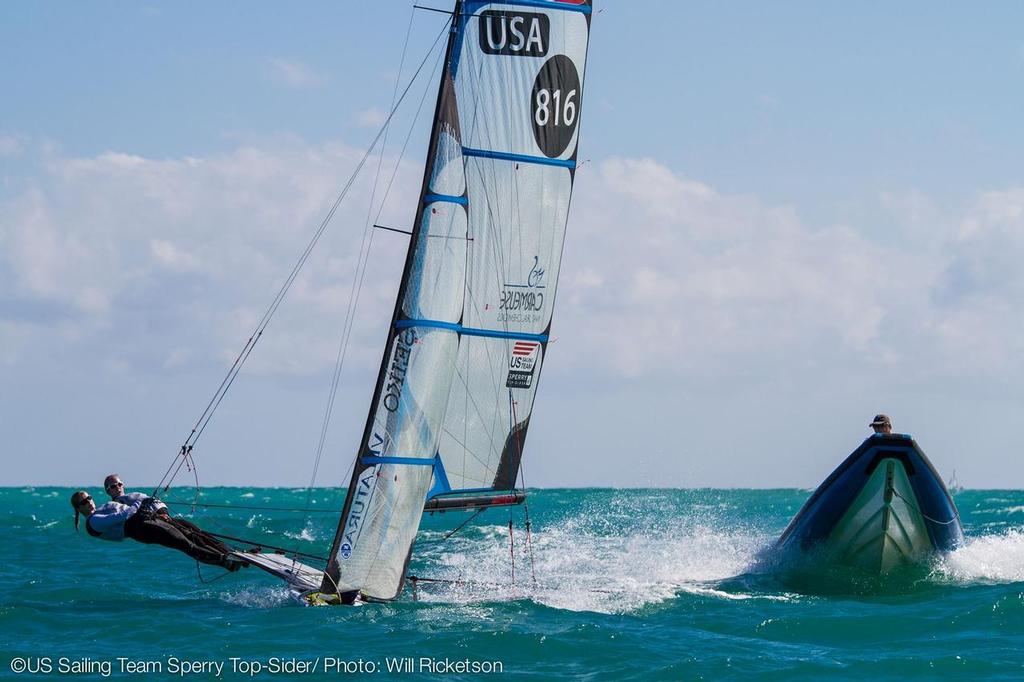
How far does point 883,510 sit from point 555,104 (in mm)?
7652

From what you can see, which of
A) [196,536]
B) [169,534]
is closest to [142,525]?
[169,534]

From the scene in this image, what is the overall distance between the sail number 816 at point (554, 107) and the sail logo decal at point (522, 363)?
330 cm

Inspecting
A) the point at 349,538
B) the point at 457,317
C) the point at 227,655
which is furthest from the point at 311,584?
the point at 457,317

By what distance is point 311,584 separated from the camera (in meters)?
16.7

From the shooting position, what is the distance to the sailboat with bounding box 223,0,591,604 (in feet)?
53.6

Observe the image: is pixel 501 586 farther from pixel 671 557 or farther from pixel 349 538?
pixel 671 557

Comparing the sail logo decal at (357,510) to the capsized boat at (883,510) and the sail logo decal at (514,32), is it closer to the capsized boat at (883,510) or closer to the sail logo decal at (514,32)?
the sail logo decal at (514,32)

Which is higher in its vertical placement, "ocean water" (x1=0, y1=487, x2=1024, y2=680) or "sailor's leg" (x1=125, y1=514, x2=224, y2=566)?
"sailor's leg" (x1=125, y1=514, x2=224, y2=566)

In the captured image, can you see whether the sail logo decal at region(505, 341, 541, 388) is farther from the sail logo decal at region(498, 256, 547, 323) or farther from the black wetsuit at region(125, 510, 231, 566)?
the black wetsuit at region(125, 510, 231, 566)

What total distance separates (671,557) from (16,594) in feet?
41.6

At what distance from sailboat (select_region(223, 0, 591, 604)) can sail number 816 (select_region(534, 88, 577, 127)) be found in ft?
0.07

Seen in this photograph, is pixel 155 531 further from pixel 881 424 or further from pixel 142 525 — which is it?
pixel 881 424

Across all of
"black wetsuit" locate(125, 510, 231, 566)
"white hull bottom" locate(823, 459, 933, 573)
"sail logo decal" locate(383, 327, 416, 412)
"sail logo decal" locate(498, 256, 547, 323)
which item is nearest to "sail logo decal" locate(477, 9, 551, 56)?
"sail logo decal" locate(498, 256, 547, 323)

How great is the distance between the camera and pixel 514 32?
18.4 metres
